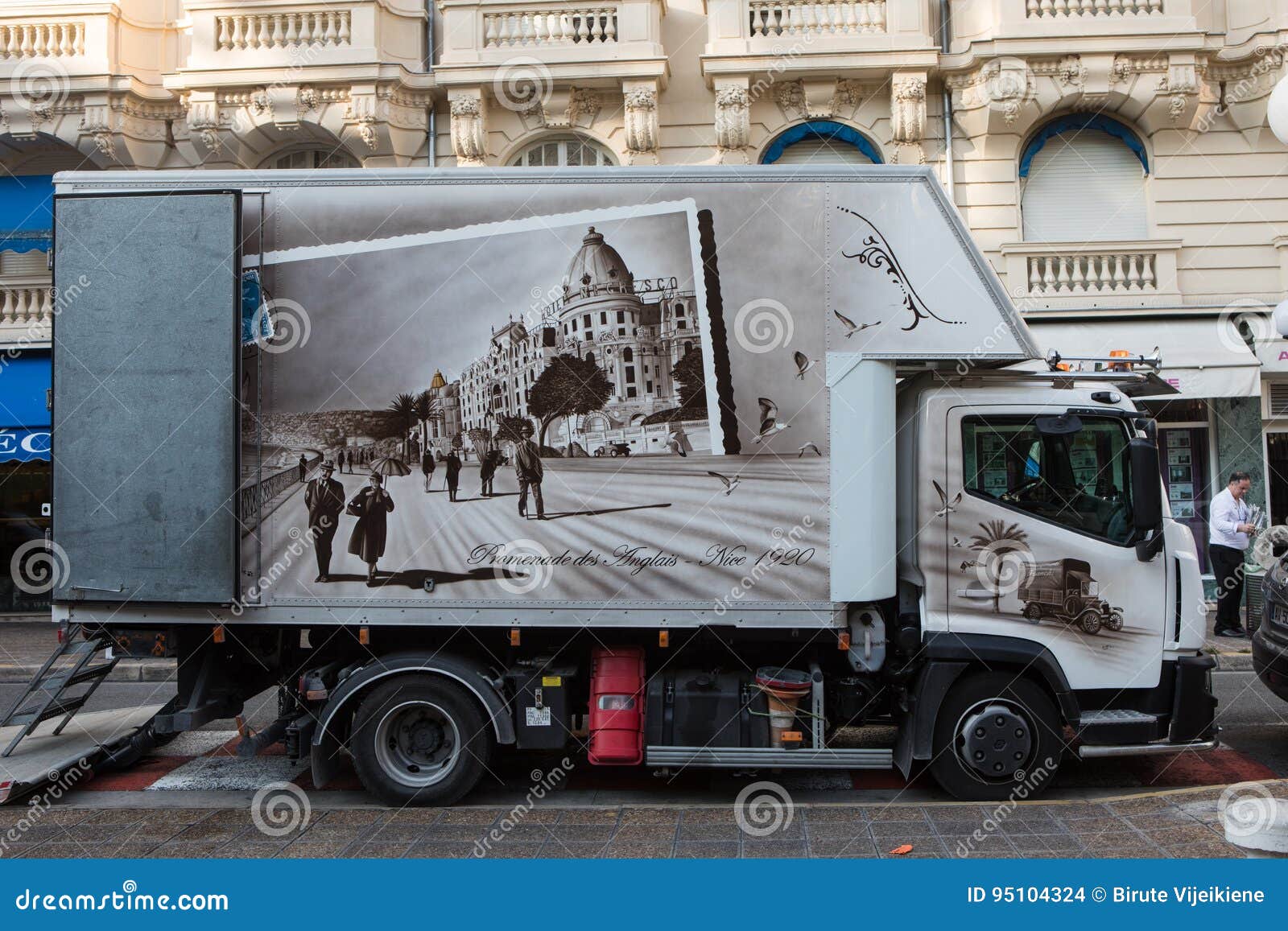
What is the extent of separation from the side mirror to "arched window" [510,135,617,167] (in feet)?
34.7

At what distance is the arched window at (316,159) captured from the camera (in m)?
15.2

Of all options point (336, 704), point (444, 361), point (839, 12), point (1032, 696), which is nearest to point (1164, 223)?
point (839, 12)

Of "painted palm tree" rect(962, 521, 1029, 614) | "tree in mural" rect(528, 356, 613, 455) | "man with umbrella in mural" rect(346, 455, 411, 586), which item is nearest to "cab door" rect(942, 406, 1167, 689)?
"painted palm tree" rect(962, 521, 1029, 614)

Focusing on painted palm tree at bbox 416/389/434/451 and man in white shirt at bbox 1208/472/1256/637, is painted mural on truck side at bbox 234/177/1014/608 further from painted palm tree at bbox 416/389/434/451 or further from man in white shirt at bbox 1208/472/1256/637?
man in white shirt at bbox 1208/472/1256/637

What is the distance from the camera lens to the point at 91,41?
14.6 m

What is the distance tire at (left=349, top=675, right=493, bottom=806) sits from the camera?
240 inches

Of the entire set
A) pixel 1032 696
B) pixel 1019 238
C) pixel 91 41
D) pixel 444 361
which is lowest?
pixel 1032 696

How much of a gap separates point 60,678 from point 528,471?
3356 millimetres

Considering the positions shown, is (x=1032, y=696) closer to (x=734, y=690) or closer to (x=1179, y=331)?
(x=734, y=690)

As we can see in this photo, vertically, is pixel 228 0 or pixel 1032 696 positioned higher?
pixel 228 0

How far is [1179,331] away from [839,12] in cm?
637

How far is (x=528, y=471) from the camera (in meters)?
5.93

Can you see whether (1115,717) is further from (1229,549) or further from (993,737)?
(1229,549)

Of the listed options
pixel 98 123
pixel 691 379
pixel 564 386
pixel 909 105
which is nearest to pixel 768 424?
pixel 691 379
